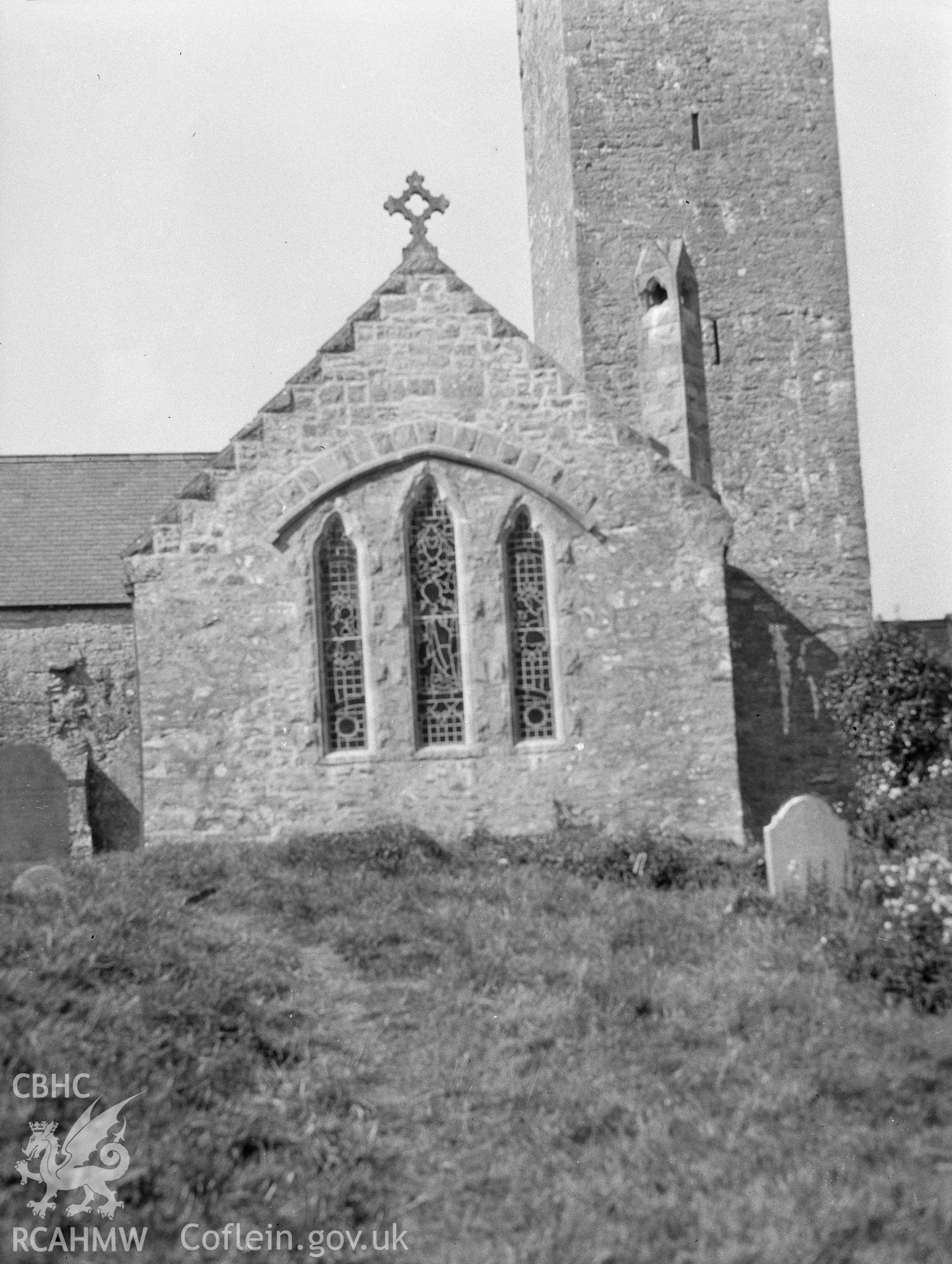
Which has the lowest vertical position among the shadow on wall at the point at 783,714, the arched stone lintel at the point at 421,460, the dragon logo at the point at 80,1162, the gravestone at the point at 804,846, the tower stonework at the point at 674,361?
the dragon logo at the point at 80,1162

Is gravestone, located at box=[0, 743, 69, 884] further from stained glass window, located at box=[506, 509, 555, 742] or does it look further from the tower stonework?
the tower stonework

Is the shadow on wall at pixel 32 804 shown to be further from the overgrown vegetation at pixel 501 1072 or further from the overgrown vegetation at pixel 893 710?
the overgrown vegetation at pixel 893 710

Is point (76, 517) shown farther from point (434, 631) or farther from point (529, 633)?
point (529, 633)

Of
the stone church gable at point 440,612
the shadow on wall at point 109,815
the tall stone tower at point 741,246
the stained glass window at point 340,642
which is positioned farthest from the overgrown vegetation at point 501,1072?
the tall stone tower at point 741,246

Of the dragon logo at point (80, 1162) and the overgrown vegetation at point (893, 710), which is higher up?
the overgrown vegetation at point (893, 710)

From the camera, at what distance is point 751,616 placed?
21750mm

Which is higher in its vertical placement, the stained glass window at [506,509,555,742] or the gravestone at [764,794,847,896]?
the stained glass window at [506,509,555,742]

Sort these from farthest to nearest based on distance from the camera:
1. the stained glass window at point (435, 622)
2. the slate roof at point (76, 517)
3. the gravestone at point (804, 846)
Result: the slate roof at point (76, 517) < the stained glass window at point (435, 622) < the gravestone at point (804, 846)

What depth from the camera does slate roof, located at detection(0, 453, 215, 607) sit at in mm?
Result: 22000

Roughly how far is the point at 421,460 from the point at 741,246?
29.5ft

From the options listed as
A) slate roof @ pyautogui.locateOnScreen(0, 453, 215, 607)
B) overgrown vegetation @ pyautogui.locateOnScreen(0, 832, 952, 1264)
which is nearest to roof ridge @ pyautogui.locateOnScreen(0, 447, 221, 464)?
slate roof @ pyautogui.locateOnScreen(0, 453, 215, 607)

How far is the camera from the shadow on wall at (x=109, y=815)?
2088cm

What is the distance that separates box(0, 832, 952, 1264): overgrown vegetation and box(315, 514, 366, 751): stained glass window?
Result: 3.67 metres

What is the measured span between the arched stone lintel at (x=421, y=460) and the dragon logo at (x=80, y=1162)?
351 inches
